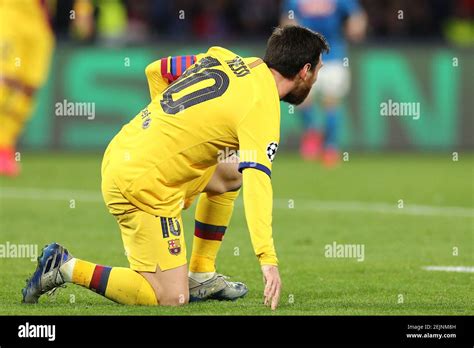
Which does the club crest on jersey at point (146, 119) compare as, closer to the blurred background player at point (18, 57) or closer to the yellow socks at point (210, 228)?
the yellow socks at point (210, 228)

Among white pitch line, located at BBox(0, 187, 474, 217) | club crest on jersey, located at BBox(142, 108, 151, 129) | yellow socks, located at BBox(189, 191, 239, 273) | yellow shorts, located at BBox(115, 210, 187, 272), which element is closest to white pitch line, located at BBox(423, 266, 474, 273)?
yellow socks, located at BBox(189, 191, 239, 273)

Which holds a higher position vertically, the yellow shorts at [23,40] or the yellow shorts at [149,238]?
the yellow shorts at [23,40]

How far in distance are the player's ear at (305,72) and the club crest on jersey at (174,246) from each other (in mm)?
1217

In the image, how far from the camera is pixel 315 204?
12797 mm

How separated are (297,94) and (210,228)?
1.15 m

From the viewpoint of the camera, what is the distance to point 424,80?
18.2m

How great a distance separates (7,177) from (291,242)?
6080 mm

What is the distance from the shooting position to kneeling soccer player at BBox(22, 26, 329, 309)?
6.82m

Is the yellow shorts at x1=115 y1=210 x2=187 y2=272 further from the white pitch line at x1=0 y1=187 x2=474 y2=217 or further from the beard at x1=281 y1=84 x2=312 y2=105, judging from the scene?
the white pitch line at x1=0 y1=187 x2=474 y2=217

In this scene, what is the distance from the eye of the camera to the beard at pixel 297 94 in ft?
22.6

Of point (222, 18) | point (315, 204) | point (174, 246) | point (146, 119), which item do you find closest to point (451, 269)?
point (174, 246)

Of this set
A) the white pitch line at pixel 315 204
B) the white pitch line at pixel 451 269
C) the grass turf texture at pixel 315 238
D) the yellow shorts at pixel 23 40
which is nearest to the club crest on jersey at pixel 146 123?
the grass turf texture at pixel 315 238
